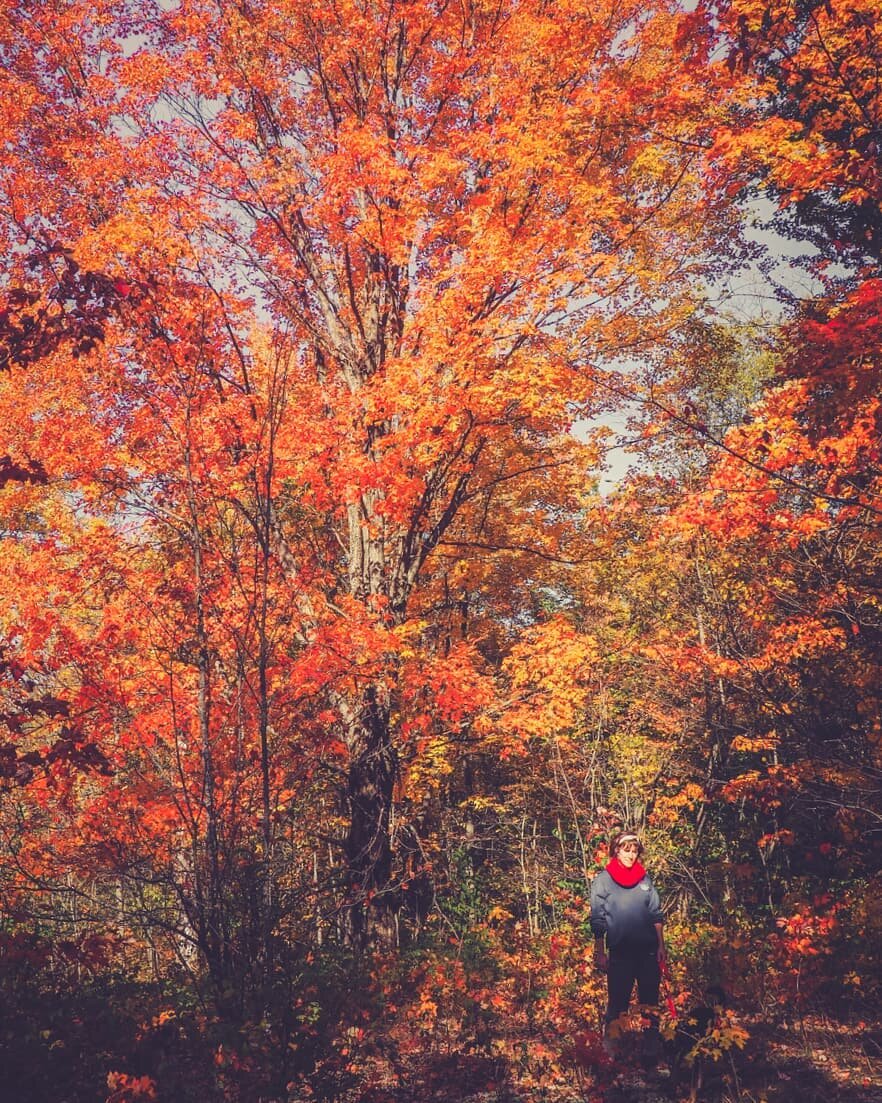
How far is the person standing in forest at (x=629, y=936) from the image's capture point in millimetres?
4648

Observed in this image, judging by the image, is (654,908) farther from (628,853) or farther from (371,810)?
(371,810)

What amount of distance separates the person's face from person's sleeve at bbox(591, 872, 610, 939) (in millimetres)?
199

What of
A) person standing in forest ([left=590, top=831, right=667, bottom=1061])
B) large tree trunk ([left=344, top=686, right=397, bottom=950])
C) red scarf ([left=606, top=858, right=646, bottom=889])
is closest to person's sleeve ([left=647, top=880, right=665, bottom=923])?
person standing in forest ([left=590, top=831, right=667, bottom=1061])

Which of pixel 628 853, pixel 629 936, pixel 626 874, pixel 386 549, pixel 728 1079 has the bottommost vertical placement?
pixel 728 1079

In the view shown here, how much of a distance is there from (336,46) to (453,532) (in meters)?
10.2

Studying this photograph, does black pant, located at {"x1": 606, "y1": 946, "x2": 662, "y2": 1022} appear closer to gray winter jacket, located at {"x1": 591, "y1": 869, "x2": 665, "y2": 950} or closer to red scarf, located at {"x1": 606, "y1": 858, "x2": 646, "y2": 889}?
gray winter jacket, located at {"x1": 591, "y1": 869, "x2": 665, "y2": 950}

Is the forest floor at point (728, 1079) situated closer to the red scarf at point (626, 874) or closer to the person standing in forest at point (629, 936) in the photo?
the person standing in forest at point (629, 936)

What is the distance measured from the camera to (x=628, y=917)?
15.3 feet

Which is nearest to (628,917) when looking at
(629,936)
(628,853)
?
(629,936)

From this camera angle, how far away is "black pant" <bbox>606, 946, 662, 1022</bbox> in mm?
4688

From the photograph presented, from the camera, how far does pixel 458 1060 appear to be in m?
5.38

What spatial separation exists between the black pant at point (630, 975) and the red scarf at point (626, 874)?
417 millimetres

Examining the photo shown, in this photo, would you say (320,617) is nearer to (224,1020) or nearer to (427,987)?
(427,987)

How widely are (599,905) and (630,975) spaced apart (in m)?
0.48
